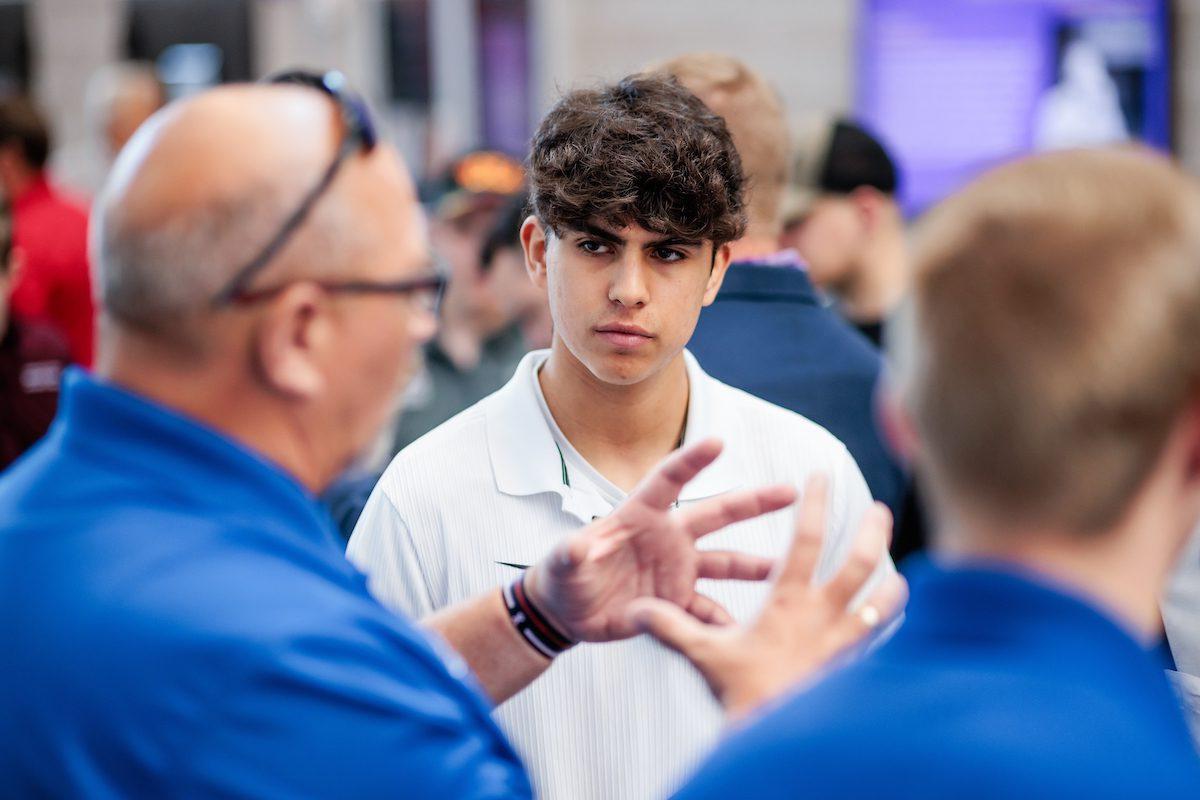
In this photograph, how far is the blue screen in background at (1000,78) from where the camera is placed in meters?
6.30

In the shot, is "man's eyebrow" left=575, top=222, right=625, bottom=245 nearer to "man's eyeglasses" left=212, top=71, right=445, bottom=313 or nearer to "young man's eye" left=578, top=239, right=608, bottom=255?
"young man's eye" left=578, top=239, right=608, bottom=255

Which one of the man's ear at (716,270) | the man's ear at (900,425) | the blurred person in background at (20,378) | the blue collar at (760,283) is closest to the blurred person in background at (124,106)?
the blurred person in background at (20,378)

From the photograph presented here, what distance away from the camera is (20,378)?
10.5 ft

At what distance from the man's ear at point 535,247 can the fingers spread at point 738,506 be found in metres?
0.65

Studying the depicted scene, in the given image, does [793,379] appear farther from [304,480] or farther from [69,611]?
[69,611]

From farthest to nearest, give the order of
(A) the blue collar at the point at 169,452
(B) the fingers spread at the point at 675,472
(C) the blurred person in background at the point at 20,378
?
1. (C) the blurred person in background at the point at 20,378
2. (B) the fingers spread at the point at 675,472
3. (A) the blue collar at the point at 169,452

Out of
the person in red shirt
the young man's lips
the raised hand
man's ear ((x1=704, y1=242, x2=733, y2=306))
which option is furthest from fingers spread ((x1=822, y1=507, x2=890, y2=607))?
the person in red shirt

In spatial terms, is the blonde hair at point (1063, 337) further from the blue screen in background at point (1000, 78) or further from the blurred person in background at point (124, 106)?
the blue screen in background at point (1000, 78)

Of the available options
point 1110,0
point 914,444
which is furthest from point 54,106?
point 914,444

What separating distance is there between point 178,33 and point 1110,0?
17.2ft

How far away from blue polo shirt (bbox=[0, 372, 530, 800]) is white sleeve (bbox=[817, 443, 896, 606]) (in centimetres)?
75

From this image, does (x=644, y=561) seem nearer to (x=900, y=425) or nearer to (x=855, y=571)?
(x=855, y=571)

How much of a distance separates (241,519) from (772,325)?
4.55 ft

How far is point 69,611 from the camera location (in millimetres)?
970
